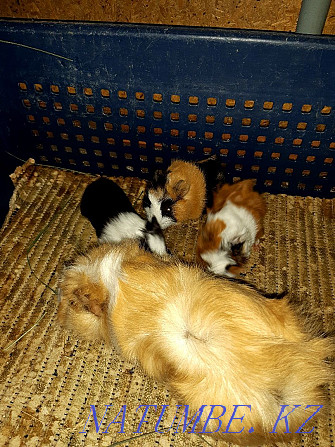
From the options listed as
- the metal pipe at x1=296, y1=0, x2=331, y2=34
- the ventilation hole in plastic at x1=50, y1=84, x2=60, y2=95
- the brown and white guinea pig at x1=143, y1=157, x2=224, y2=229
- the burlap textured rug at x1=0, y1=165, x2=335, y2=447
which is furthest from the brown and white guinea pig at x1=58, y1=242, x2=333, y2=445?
the metal pipe at x1=296, y1=0, x2=331, y2=34

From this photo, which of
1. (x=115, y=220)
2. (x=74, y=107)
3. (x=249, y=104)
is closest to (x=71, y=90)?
(x=74, y=107)

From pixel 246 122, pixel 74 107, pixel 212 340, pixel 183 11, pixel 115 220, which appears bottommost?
pixel 212 340

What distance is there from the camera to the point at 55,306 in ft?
4.74

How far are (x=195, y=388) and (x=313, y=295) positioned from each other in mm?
747

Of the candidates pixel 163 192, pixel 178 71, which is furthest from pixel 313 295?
pixel 178 71

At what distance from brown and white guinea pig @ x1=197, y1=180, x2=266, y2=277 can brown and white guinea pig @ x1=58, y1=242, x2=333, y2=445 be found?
288mm

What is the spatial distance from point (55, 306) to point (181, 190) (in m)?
0.68

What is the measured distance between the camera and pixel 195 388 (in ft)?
2.96

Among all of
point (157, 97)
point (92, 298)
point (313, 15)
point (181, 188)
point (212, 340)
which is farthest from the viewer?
point (181, 188)

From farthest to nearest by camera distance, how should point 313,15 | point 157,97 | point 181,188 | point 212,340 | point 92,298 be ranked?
1. point 181,188
2. point 157,97
3. point 313,15
4. point 92,298
5. point 212,340

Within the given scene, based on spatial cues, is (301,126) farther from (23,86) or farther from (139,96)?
(23,86)

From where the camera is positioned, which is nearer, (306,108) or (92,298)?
(92,298)

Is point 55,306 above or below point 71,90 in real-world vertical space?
below

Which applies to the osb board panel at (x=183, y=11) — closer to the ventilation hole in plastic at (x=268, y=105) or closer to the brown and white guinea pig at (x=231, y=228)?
the ventilation hole in plastic at (x=268, y=105)
